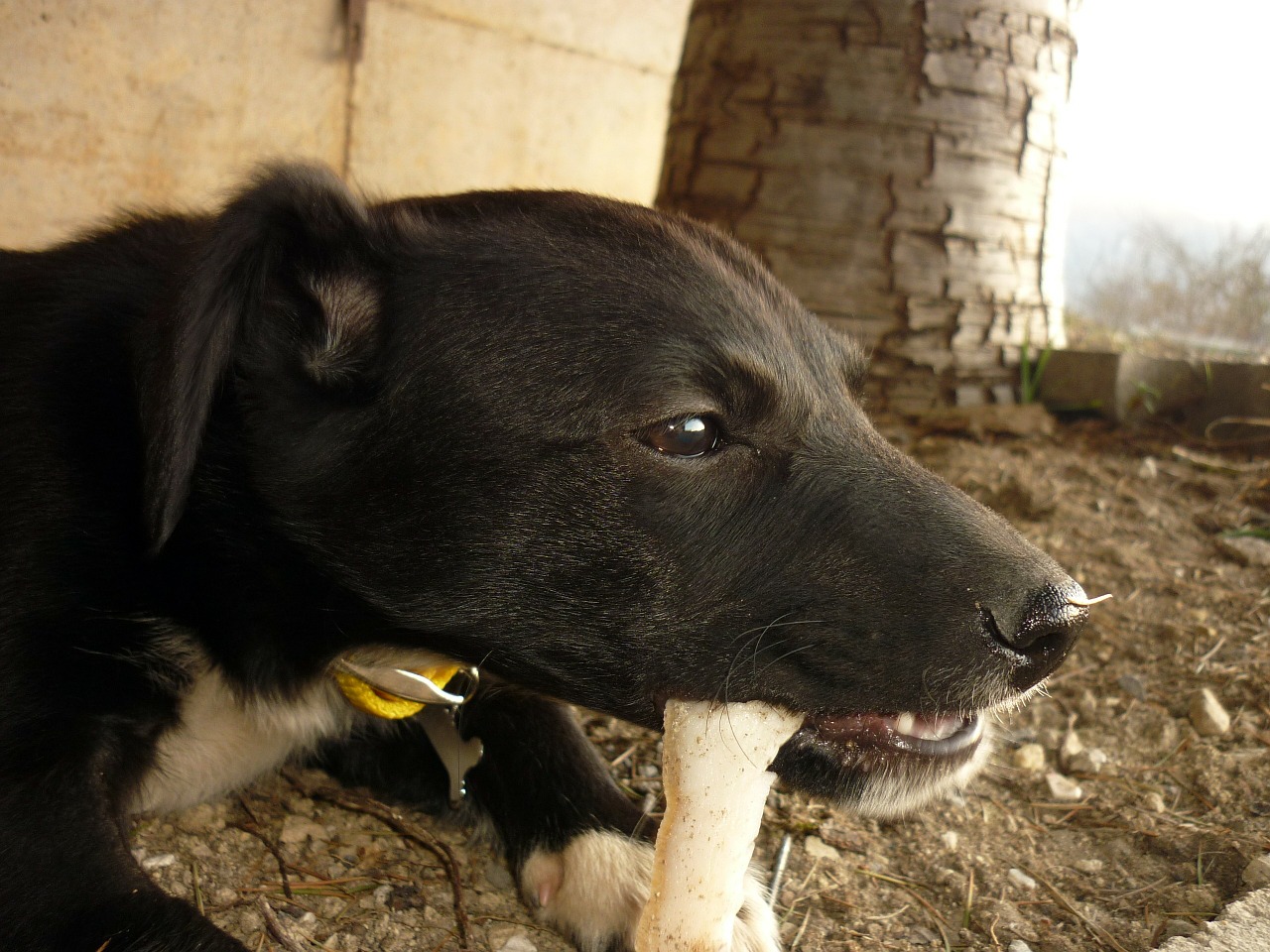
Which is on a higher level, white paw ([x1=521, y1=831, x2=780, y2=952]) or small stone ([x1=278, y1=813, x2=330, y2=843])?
white paw ([x1=521, y1=831, x2=780, y2=952])

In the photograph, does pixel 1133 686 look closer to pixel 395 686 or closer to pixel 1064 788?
pixel 1064 788

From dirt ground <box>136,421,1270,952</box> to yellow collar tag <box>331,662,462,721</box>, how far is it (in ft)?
0.93

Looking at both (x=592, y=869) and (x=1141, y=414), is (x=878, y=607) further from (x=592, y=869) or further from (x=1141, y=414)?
(x=1141, y=414)

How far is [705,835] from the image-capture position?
5.91ft

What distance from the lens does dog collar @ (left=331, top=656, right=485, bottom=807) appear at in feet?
7.24

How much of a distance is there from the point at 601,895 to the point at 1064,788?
1.19 metres

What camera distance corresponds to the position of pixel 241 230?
6.44 feet

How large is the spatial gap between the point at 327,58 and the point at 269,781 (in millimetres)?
4236

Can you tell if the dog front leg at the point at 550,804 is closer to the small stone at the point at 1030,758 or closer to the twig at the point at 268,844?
the twig at the point at 268,844

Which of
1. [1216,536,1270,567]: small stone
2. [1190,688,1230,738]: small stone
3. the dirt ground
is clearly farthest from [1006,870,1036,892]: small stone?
[1216,536,1270,567]: small stone

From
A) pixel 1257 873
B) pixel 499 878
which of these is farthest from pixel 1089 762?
pixel 499 878

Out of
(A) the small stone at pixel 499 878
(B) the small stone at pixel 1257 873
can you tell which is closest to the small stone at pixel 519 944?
(A) the small stone at pixel 499 878

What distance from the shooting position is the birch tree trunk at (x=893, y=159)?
447 centimetres

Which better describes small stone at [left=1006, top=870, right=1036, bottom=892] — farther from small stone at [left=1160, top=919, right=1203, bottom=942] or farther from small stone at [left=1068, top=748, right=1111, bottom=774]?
small stone at [left=1068, top=748, right=1111, bottom=774]
